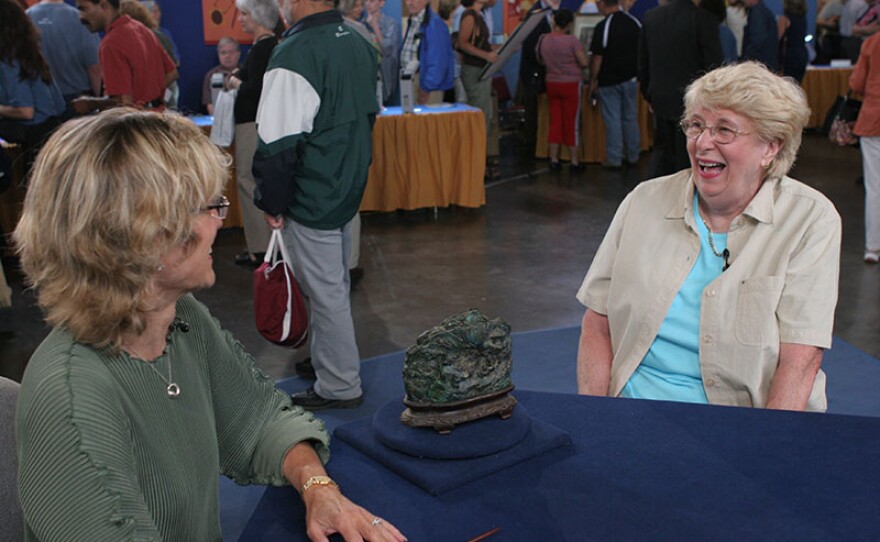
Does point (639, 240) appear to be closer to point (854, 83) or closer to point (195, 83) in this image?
point (854, 83)

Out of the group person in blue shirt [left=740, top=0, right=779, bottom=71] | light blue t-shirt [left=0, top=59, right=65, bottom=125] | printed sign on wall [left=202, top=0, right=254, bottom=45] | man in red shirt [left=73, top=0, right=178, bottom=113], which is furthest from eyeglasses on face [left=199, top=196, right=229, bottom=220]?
printed sign on wall [left=202, top=0, right=254, bottom=45]

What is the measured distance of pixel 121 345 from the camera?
1.37m

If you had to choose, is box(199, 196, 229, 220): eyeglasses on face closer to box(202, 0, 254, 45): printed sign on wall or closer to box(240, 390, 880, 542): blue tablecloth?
box(240, 390, 880, 542): blue tablecloth

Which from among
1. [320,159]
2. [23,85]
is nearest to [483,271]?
[320,159]

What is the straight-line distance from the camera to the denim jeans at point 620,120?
8.95 metres

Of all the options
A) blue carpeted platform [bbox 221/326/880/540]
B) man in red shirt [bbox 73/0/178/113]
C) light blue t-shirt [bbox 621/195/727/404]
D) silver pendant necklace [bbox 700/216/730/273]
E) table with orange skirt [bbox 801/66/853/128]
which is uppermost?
man in red shirt [bbox 73/0/178/113]

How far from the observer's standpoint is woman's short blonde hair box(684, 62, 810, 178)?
2150 millimetres

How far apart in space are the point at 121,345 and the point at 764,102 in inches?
58.5

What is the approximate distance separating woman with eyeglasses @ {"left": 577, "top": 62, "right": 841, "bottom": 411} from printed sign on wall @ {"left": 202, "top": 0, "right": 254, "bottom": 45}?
316 inches

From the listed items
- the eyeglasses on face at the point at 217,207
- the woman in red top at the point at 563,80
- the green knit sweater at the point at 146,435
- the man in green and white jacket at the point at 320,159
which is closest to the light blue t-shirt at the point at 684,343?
the green knit sweater at the point at 146,435

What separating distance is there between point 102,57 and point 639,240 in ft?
13.9

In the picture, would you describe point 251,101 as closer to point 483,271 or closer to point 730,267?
point 483,271

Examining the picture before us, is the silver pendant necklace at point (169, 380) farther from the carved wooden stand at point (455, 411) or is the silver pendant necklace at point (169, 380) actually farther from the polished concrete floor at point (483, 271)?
the polished concrete floor at point (483, 271)

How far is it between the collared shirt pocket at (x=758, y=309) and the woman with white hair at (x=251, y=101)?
126 inches
